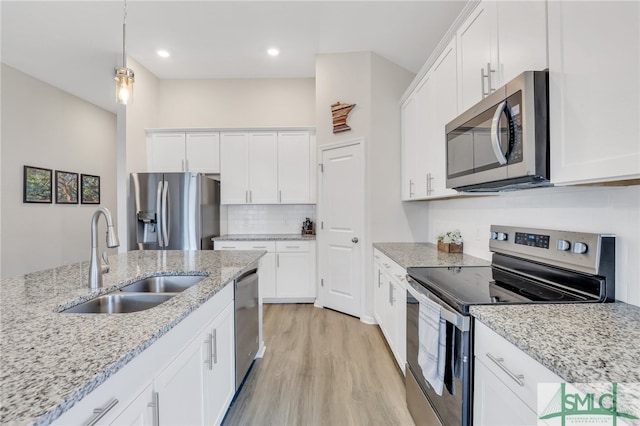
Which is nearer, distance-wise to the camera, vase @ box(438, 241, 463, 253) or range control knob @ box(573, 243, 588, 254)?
range control knob @ box(573, 243, 588, 254)

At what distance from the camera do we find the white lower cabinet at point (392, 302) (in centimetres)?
218

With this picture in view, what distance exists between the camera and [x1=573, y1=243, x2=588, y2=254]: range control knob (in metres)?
1.25

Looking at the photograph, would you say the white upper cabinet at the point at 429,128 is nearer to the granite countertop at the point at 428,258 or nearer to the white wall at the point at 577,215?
the white wall at the point at 577,215

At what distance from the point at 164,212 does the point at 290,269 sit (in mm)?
1724

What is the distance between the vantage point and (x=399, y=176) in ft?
11.4

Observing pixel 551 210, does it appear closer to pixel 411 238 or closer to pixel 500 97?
pixel 500 97

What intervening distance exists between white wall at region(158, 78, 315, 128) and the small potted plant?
2802mm

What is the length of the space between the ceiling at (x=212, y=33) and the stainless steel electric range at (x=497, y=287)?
2.31 m

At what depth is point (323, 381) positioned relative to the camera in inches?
88.8

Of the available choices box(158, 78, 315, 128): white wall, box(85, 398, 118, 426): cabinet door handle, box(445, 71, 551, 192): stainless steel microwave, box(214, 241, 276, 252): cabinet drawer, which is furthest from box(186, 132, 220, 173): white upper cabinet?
box(85, 398, 118, 426): cabinet door handle

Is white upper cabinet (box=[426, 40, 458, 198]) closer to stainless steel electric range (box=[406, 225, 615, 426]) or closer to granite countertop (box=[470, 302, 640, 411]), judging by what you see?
stainless steel electric range (box=[406, 225, 615, 426])

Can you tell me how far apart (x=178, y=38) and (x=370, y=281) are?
3.47 m

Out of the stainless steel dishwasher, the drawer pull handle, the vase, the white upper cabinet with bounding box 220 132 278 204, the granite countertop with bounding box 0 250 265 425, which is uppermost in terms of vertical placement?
the white upper cabinet with bounding box 220 132 278 204


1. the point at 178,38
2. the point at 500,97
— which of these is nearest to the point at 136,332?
the point at 500,97
